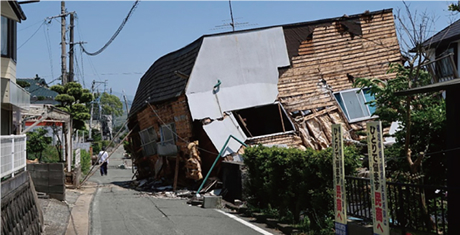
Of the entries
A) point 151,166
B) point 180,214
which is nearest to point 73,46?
point 151,166

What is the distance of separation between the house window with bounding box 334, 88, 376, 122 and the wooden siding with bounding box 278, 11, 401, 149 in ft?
0.84

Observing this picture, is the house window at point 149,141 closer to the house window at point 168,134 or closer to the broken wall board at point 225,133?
the house window at point 168,134

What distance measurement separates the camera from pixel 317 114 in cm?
2173

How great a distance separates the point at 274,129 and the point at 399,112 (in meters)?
15.2

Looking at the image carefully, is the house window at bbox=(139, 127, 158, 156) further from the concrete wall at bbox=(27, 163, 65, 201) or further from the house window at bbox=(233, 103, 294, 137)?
the concrete wall at bbox=(27, 163, 65, 201)

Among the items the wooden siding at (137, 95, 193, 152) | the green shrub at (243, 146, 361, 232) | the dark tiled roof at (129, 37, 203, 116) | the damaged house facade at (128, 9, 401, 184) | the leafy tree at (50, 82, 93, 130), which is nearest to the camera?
the green shrub at (243, 146, 361, 232)

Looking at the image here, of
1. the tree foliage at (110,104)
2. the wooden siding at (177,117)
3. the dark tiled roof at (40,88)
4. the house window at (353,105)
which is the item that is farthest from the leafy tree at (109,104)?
the house window at (353,105)

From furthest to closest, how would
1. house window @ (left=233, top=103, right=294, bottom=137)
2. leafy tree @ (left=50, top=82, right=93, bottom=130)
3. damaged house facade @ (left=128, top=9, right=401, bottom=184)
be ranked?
leafy tree @ (left=50, top=82, right=93, bottom=130) → house window @ (left=233, top=103, right=294, bottom=137) → damaged house facade @ (left=128, top=9, right=401, bottom=184)

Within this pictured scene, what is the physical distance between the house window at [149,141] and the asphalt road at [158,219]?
7479 millimetres

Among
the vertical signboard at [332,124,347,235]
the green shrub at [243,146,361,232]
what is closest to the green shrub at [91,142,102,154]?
the green shrub at [243,146,361,232]

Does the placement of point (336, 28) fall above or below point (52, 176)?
above

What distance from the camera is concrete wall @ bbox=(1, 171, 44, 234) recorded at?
8094mm

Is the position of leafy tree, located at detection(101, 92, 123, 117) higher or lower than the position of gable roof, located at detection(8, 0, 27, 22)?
higher

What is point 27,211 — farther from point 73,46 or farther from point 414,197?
point 73,46
